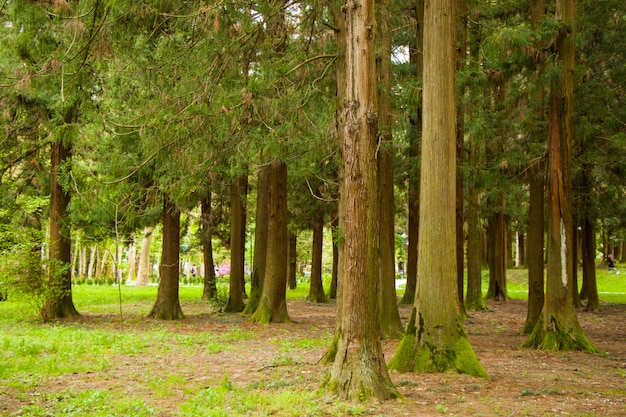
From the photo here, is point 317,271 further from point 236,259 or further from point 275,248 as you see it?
point 275,248

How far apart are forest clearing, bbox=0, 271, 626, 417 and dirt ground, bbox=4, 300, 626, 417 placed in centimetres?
2

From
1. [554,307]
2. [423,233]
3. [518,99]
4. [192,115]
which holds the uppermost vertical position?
[518,99]

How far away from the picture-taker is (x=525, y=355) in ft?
37.4

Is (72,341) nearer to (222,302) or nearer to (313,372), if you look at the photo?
(313,372)

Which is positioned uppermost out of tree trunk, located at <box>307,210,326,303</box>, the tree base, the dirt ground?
tree trunk, located at <box>307,210,326,303</box>

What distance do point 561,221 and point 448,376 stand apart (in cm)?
468

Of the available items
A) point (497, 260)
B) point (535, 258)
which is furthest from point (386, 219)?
point (497, 260)

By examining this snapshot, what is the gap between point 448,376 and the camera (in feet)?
28.6

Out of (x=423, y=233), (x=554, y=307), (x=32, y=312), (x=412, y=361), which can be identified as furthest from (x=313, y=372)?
(x=32, y=312)

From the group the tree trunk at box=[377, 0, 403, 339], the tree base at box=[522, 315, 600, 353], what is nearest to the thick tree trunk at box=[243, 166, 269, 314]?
the tree trunk at box=[377, 0, 403, 339]

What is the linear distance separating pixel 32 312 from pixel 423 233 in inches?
515

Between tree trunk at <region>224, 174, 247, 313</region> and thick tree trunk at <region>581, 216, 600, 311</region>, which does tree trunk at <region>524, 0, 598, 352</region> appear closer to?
tree trunk at <region>224, 174, 247, 313</region>

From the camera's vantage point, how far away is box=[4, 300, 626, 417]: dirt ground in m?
7.16

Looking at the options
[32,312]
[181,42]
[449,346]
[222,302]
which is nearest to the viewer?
[449,346]
